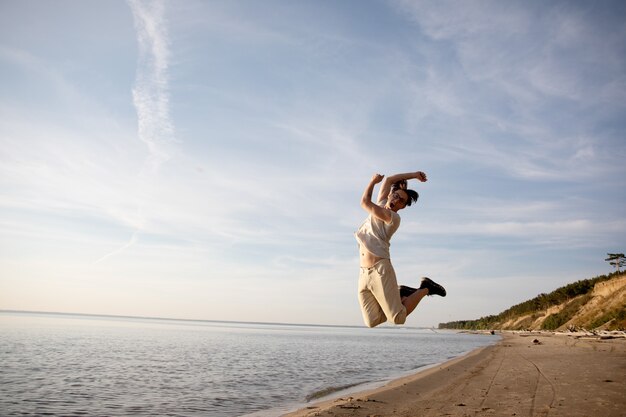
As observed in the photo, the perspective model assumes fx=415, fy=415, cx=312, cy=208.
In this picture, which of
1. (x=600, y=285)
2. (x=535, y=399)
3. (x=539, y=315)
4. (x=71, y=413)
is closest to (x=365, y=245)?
(x=535, y=399)

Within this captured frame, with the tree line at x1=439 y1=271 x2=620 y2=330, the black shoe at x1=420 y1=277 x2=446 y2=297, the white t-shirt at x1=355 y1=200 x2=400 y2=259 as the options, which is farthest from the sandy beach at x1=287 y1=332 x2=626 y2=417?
the tree line at x1=439 y1=271 x2=620 y2=330

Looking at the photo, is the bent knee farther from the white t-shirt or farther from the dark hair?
the dark hair

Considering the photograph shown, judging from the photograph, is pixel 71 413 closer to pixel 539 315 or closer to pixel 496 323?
pixel 539 315

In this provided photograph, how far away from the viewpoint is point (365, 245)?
598cm

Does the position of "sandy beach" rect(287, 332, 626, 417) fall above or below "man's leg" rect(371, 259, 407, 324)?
below

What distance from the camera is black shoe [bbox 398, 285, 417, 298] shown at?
6198 mm

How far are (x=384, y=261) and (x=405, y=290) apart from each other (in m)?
0.78

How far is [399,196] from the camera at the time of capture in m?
6.03

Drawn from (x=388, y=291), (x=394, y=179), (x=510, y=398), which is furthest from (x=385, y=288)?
(x=510, y=398)

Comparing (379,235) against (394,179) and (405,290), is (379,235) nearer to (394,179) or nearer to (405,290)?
(394,179)

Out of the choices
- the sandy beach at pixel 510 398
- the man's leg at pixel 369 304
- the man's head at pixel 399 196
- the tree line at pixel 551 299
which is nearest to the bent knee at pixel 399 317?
the man's leg at pixel 369 304

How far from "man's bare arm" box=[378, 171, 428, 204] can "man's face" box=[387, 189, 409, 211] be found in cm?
15

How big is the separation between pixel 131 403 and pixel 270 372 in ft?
29.0

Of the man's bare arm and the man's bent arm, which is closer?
the man's bent arm
